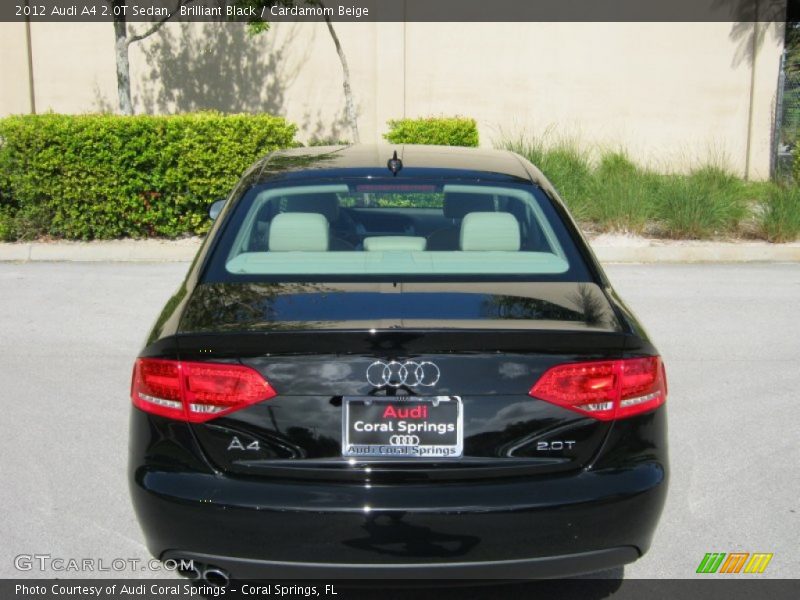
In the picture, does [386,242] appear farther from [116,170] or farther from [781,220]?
[781,220]

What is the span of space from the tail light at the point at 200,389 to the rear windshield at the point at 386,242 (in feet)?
2.36

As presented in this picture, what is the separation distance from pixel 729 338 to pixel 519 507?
17.3 feet

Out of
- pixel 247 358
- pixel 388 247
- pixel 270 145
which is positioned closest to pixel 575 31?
pixel 270 145

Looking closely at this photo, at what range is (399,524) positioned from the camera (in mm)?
3064

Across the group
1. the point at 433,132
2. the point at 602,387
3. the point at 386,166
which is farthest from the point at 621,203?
the point at 602,387

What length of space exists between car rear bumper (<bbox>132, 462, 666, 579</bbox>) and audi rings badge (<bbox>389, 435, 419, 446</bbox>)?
132 millimetres

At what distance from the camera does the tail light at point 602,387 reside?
3.16 meters

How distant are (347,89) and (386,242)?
11.8 m

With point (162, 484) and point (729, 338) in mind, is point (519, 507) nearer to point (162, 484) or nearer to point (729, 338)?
point (162, 484)

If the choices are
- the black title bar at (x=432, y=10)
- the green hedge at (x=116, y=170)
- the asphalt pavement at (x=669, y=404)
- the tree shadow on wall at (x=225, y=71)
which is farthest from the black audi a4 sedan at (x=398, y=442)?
the tree shadow on wall at (x=225, y=71)

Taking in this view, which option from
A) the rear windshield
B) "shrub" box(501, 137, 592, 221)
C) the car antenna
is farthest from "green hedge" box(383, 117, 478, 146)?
the car antenna

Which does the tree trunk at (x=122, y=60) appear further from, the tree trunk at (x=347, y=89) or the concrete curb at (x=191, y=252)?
the concrete curb at (x=191, y=252)

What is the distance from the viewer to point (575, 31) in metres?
16.9

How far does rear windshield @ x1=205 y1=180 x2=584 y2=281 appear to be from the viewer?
3.99 metres
